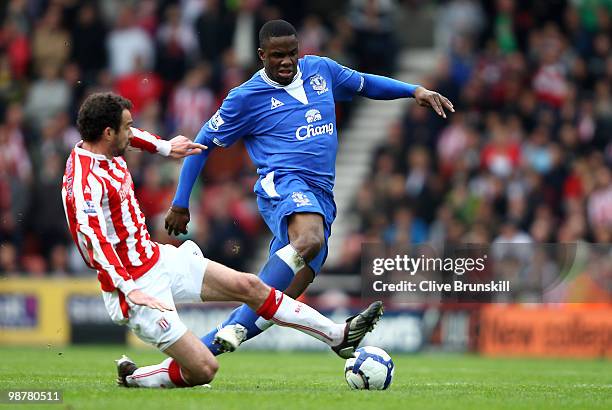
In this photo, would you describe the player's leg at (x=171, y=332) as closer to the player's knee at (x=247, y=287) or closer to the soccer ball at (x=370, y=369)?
the player's knee at (x=247, y=287)

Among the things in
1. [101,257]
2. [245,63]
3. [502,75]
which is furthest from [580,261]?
[101,257]

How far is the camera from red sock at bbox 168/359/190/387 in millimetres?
8758

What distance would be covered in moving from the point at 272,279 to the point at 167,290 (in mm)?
1099

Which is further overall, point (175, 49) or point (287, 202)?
point (175, 49)

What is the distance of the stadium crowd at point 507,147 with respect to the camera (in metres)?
17.5

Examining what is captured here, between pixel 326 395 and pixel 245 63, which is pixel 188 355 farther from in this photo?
pixel 245 63

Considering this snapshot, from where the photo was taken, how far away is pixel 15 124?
779 inches

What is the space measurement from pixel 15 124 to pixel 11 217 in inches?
62.0

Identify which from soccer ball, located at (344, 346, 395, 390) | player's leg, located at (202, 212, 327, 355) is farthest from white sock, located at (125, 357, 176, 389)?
soccer ball, located at (344, 346, 395, 390)

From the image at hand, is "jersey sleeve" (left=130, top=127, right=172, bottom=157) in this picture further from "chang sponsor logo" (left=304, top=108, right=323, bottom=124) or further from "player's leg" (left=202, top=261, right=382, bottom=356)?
A: "chang sponsor logo" (left=304, top=108, right=323, bottom=124)

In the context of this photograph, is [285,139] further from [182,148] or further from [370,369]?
[370,369]

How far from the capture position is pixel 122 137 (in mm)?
8523

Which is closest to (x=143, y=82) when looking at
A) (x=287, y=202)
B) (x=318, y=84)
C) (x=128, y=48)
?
(x=128, y=48)

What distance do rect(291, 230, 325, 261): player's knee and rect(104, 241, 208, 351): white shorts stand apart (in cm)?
86
